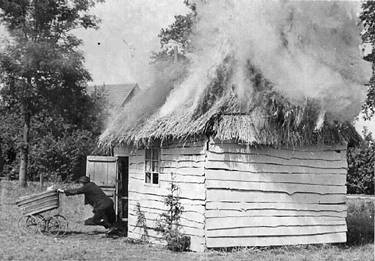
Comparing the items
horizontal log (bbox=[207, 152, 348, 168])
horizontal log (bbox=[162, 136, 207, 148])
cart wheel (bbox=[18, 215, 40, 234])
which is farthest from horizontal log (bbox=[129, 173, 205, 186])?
cart wheel (bbox=[18, 215, 40, 234])

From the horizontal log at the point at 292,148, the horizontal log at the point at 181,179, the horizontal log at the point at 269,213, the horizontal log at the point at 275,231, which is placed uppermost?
the horizontal log at the point at 292,148

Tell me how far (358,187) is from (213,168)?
18824 millimetres

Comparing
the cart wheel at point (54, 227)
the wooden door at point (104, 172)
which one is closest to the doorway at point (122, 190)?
the wooden door at point (104, 172)

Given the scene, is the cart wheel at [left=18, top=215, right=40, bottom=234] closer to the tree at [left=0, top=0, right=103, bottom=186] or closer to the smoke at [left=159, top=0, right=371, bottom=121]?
the smoke at [left=159, top=0, right=371, bottom=121]

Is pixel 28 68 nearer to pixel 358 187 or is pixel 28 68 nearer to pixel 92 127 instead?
pixel 92 127

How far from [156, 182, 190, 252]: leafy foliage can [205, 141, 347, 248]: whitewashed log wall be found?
0.71 m

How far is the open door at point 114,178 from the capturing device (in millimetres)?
16266

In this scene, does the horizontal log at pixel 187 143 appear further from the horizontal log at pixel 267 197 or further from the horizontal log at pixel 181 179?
the horizontal log at pixel 267 197

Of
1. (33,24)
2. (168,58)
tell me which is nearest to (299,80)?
(168,58)

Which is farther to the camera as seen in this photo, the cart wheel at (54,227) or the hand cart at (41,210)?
the cart wheel at (54,227)

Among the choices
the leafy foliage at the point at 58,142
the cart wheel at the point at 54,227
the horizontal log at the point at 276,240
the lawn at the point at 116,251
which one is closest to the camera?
the lawn at the point at 116,251

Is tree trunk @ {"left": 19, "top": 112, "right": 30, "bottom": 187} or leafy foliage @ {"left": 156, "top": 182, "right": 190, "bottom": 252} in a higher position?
tree trunk @ {"left": 19, "top": 112, "right": 30, "bottom": 187}

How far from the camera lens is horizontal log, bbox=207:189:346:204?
38.9 feet

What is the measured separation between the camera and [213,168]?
11828mm
